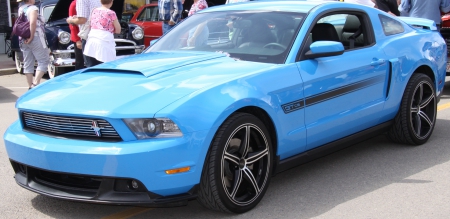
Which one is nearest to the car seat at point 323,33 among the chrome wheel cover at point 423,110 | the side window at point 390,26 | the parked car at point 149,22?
the side window at point 390,26

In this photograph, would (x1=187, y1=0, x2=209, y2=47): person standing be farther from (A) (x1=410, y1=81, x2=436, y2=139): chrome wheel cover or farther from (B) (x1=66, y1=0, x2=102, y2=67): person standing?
(B) (x1=66, y1=0, x2=102, y2=67): person standing

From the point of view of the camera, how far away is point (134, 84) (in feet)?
14.8

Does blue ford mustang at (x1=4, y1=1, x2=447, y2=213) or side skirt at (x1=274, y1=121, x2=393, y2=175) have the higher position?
blue ford mustang at (x1=4, y1=1, x2=447, y2=213)

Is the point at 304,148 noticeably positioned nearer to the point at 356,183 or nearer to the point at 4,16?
the point at 356,183

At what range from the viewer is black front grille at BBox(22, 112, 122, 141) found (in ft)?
13.6

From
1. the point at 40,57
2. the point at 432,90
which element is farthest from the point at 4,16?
the point at 432,90

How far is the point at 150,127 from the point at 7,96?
7.48 meters

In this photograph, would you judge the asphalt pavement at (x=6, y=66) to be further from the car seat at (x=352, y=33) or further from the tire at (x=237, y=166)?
the tire at (x=237, y=166)

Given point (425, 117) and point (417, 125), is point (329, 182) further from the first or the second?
point (425, 117)

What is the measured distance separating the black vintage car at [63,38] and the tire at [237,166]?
735 centimetres

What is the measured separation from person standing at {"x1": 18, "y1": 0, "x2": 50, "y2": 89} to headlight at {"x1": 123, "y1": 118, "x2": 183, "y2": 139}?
6.99m

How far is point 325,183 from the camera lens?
536 centimetres

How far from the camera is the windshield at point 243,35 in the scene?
206 inches

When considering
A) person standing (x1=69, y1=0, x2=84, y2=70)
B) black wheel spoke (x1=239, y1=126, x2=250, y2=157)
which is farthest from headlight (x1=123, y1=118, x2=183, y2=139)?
person standing (x1=69, y1=0, x2=84, y2=70)
